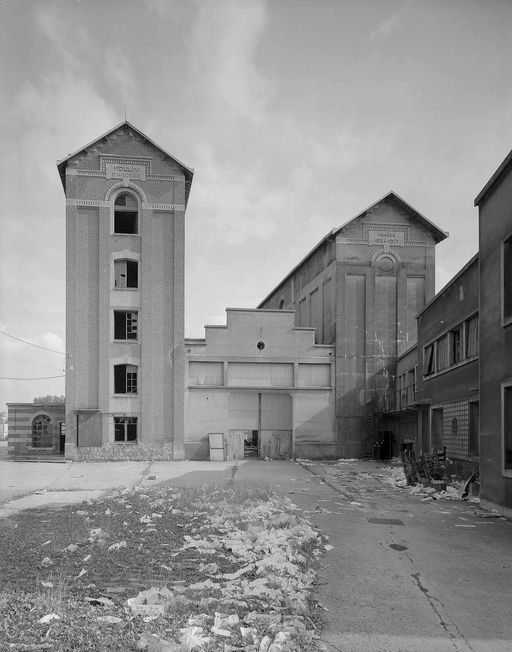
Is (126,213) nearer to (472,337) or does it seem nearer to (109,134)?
(109,134)

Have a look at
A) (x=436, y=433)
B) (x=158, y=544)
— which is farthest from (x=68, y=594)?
(x=436, y=433)

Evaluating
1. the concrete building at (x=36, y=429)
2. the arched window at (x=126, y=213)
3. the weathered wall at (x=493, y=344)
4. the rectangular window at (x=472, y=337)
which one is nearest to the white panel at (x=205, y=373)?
the arched window at (x=126, y=213)

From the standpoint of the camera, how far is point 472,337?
60.5 feet

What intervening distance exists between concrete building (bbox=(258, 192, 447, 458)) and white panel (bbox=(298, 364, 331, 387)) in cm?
57

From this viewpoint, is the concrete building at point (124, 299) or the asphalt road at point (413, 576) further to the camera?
the concrete building at point (124, 299)

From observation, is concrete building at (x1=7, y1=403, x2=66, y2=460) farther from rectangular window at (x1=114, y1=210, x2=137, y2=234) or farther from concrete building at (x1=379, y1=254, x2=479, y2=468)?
concrete building at (x1=379, y1=254, x2=479, y2=468)

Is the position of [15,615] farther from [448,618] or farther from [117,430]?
[117,430]

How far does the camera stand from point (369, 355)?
32.6 m

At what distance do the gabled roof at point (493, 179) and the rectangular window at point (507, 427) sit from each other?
451 cm

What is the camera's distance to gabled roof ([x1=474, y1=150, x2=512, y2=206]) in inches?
483

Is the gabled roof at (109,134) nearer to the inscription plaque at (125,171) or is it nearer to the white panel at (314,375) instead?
the inscription plaque at (125,171)

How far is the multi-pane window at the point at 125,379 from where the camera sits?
30.6 metres

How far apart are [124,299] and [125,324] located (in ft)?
4.29

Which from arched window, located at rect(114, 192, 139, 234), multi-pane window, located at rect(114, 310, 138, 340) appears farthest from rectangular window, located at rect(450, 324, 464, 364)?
arched window, located at rect(114, 192, 139, 234)
